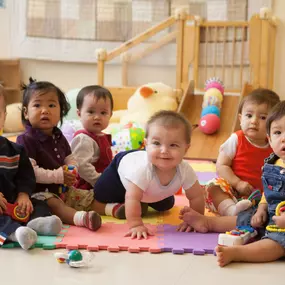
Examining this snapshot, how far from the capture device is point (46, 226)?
5.19 feet

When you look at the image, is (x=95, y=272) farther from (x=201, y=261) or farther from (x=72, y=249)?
(x=201, y=261)

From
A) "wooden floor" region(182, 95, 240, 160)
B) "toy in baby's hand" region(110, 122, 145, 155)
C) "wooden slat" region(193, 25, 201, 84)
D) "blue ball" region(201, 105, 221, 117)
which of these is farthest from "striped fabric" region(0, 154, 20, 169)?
"wooden slat" region(193, 25, 201, 84)

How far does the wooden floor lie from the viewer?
3.41 metres

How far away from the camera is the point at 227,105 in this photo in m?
4.06

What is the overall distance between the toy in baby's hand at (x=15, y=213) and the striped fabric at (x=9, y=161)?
0.12 metres

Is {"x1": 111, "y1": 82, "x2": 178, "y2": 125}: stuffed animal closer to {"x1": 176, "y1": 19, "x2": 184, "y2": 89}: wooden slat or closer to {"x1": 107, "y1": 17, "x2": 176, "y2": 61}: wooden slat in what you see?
{"x1": 176, "y1": 19, "x2": 184, "y2": 89}: wooden slat

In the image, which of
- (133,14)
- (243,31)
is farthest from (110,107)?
(133,14)

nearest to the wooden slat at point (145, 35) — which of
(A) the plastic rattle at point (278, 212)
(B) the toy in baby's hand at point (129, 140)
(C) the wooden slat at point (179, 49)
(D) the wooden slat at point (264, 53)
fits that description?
(C) the wooden slat at point (179, 49)

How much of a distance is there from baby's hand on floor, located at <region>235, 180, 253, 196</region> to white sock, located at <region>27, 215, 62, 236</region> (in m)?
0.66

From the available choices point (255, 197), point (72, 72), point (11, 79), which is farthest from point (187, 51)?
point (255, 197)

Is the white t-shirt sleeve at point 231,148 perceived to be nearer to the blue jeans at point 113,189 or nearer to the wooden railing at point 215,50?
the blue jeans at point 113,189

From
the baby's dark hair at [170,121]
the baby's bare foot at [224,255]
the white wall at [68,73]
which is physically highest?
the white wall at [68,73]

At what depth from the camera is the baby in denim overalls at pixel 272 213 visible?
54.5 inches

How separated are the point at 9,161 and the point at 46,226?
24 centimetres
